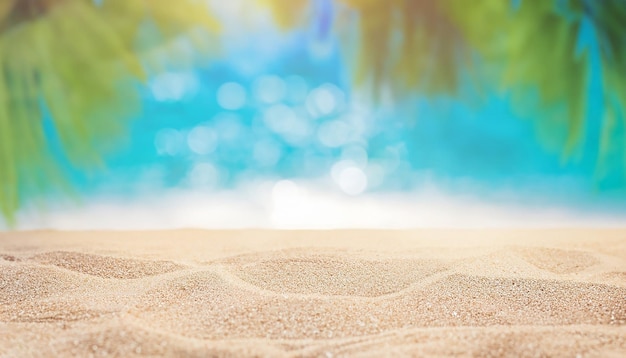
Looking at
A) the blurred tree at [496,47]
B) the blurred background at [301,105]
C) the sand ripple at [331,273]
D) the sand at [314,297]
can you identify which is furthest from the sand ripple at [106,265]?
the blurred tree at [496,47]

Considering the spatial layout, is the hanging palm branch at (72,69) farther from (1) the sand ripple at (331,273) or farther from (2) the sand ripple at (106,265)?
(1) the sand ripple at (331,273)

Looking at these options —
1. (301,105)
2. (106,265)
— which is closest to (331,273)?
(106,265)

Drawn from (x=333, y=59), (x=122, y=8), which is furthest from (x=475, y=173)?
(x=122, y=8)

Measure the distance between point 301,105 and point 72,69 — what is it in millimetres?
642

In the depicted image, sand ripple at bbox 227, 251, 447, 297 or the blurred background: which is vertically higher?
the blurred background

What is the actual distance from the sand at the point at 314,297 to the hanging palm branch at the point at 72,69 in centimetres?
29

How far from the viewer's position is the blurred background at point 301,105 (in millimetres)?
1450

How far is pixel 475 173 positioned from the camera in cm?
147

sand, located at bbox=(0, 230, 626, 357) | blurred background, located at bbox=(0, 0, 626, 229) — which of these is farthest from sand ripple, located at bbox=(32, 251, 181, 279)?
blurred background, located at bbox=(0, 0, 626, 229)

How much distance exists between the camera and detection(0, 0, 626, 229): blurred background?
1450 mm

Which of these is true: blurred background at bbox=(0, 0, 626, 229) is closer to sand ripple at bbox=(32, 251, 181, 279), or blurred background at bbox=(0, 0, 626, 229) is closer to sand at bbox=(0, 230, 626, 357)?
sand at bbox=(0, 230, 626, 357)

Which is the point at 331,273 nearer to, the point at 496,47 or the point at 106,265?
the point at 106,265

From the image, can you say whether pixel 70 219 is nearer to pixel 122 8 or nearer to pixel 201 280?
pixel 122 8

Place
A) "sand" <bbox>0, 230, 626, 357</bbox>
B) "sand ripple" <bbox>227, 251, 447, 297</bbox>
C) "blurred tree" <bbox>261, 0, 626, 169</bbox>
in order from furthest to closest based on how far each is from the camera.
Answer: "blurred tree" <bbox>261, 0, 626, 169</bbox>
"sand ripple" <bbox>227, 251, 447, 297</bbox>
"sand" <bbox>0, 230, 626, 357</bbox>
